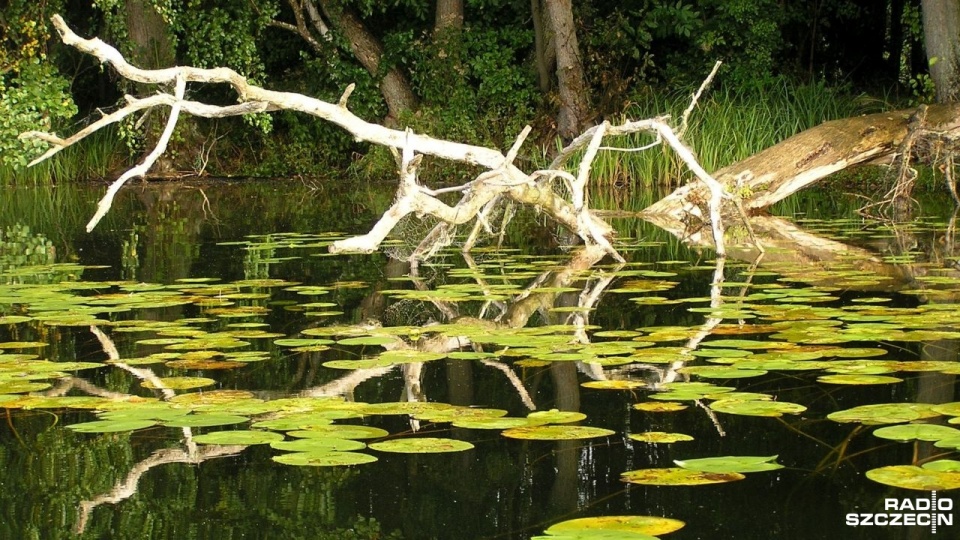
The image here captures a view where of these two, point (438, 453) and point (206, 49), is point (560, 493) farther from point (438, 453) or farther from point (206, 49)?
point (206, 49)

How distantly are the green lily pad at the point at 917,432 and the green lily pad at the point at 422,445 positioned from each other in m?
0.98

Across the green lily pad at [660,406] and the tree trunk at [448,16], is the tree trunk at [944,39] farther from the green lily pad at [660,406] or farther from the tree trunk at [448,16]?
the green lily pad at [660,406]

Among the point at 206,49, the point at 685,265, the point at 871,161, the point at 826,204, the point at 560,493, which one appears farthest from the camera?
the point at 206,49

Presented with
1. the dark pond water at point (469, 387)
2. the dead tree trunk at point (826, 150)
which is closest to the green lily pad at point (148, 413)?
the dark pond water at point (469, 387)

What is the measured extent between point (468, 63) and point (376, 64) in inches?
48.7

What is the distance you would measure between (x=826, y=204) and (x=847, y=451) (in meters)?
9.26

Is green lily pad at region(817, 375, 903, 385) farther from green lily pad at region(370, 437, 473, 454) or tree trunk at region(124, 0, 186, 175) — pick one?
tree trunk at region(124, 0, 186, 175)

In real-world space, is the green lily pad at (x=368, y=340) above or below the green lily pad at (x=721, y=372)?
above

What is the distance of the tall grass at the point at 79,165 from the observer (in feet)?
54.6

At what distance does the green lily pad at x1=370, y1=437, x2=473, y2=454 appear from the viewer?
10.1 feet

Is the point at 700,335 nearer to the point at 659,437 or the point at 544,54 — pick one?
the point at 659,437

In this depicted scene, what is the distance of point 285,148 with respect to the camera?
59.6ft

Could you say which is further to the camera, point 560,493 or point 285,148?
point 285,148

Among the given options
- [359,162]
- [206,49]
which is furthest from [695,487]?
[359,162]
